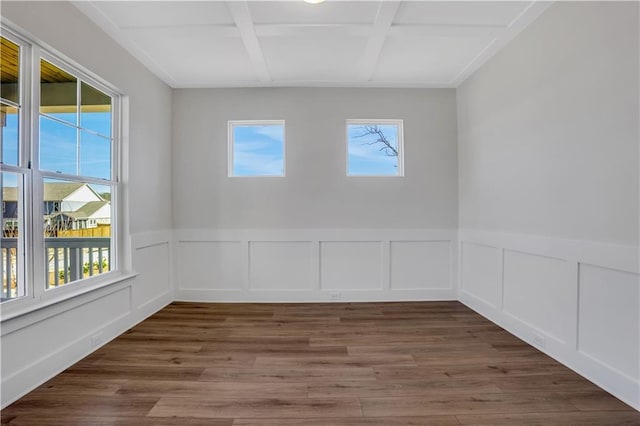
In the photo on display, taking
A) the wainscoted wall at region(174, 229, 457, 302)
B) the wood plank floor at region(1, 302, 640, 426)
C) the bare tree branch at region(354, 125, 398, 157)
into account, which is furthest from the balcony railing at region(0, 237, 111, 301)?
the bare tree branch at region(354, 125, 398, 157)

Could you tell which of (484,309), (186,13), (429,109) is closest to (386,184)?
(429,109)

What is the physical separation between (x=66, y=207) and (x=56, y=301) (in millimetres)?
747

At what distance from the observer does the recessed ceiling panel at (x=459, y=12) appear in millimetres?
2297

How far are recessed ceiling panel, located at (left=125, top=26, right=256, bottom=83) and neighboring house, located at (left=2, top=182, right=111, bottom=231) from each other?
1.43 metres

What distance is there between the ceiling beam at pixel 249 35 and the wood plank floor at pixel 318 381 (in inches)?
105

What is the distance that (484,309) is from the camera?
3256mm

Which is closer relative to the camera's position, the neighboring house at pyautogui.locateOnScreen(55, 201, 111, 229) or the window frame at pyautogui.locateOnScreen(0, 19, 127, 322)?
the window frame at pyautogui.locateOnScreen(0, 19, 127, 322)

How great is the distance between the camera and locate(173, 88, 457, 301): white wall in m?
3.77

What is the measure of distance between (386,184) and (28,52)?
11.0ft

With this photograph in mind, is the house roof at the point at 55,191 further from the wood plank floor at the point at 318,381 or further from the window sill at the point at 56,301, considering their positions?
the wood plank floor at the point at 318,381

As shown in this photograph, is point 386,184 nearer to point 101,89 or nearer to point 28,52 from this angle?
point 101,89

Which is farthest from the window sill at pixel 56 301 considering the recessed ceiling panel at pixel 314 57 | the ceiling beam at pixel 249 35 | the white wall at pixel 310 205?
the recessed ceiling panel at pixel 314 57

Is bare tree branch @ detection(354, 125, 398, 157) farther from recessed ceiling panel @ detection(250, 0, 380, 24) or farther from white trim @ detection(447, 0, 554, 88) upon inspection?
recessed ceiling panel @ detection(250, 0, 380, 24)

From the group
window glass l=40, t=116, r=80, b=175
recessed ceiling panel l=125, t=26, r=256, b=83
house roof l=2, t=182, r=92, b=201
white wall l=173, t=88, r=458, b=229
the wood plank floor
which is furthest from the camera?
white wall l=173, t=88, r=458, b=229
